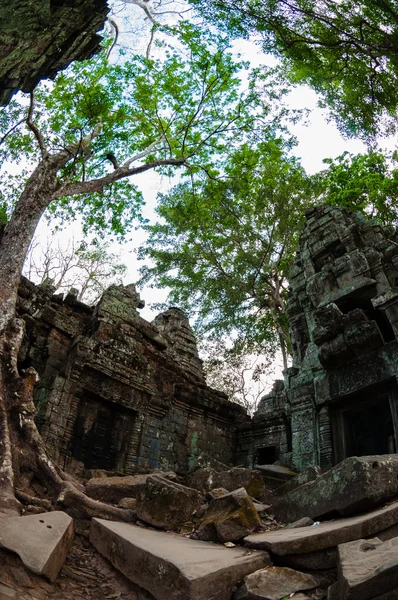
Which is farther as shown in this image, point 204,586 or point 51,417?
point 51,417

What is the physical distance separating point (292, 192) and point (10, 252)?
1370cm

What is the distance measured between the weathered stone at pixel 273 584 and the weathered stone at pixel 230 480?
243 centimetres

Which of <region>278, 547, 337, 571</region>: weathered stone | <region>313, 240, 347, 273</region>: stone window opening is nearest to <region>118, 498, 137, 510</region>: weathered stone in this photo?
<region>278, 547, 337, 571</region>: weathered stone

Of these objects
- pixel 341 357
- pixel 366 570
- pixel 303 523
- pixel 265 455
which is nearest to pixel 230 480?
pixel 303 523

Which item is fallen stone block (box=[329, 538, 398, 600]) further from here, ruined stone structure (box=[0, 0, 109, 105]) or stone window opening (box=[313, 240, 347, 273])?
stone window opening (box=[313, 240, 347, 273])

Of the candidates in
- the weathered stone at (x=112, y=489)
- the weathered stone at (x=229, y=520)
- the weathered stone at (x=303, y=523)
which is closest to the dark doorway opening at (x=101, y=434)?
the weathered stone at (x=112, y=489)

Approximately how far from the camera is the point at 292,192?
17859 mm

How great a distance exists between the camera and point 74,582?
2.80 metres

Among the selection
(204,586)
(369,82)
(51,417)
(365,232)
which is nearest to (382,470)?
(204,586)

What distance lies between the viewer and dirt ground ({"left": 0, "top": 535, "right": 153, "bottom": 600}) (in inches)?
93.1

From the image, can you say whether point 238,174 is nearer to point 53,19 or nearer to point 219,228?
point 219,228

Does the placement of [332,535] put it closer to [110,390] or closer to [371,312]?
[110,390]

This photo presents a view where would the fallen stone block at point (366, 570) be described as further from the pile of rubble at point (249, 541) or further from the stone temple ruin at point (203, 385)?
the stone temple ruin at point (203, 385)

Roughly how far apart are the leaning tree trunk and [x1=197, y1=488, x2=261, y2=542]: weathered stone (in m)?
0.91
